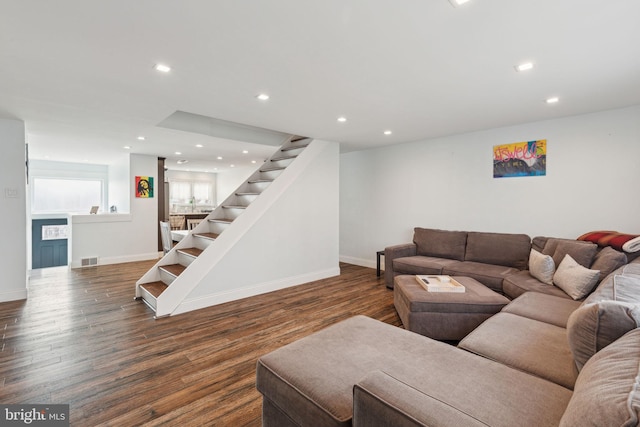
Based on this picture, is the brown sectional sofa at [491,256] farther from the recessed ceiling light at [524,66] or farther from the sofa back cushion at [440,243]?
the recessed ceiling light at [524,66]

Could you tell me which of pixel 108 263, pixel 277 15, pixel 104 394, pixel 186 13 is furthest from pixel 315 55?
pixel 108 263

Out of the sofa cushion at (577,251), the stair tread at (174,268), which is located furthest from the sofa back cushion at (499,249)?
the stair tread at (174,268)

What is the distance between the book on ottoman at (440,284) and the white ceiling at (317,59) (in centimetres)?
185

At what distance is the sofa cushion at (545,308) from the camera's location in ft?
6.95

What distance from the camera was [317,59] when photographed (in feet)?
7.16

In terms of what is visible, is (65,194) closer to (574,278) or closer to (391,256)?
(391,256)

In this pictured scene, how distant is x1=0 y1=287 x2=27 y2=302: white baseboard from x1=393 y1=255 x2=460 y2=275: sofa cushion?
4920 millimetres

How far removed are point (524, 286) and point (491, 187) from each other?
5.69ft

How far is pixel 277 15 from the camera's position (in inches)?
66.0

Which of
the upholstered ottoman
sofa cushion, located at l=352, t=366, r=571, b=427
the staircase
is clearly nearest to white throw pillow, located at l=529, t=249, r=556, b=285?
the upholstered ottoman

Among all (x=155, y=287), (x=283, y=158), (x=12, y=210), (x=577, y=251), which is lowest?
(x=155, y=287)

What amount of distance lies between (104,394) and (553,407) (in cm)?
249

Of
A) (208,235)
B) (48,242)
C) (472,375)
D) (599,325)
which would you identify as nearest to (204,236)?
(208,235)

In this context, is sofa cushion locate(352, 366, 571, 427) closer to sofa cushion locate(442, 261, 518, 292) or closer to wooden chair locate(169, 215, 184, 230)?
sofa cushion locate(442, 261, 518, 292)
